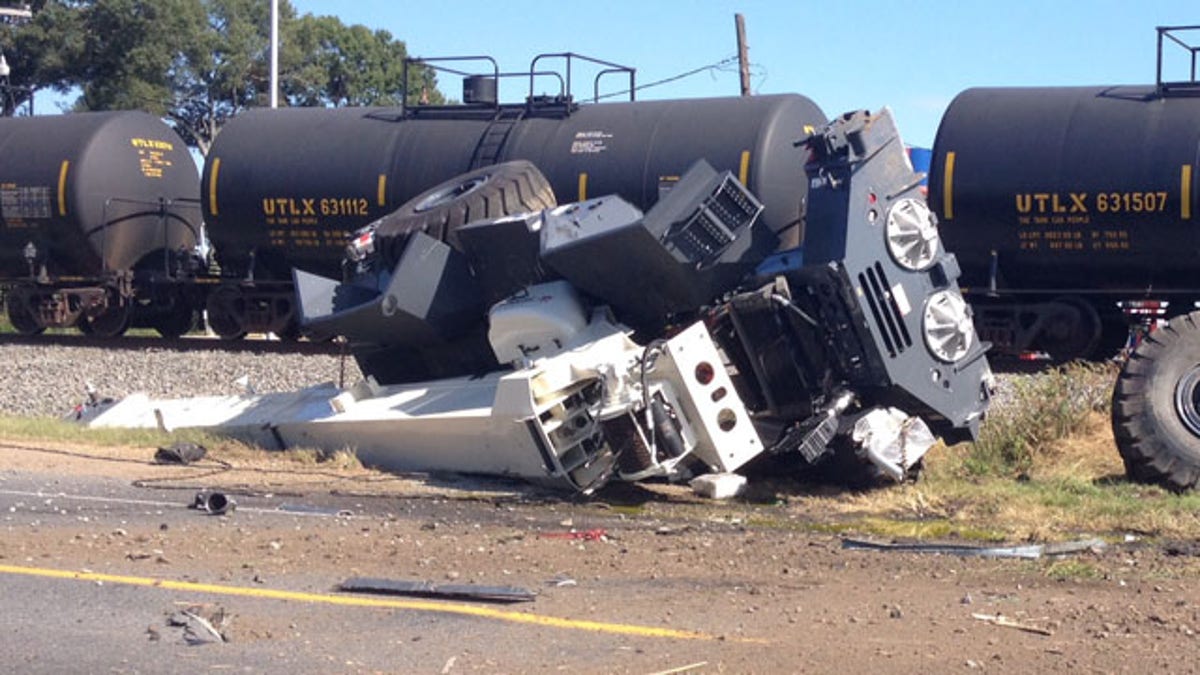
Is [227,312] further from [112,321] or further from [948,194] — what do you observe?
[948,194]

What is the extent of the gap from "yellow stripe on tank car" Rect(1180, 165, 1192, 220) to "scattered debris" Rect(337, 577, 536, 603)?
11.5m

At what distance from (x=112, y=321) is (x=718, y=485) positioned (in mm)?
15859

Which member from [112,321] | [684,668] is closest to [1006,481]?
[684,668]

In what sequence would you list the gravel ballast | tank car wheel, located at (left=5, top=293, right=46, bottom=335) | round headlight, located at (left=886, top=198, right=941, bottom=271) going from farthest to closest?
tank car wheel, located at (left=5, top=293, right=46, bottom=335) < the gravel ballast < round headlight, located at (left=886, top=198, right=941, bottom=271)

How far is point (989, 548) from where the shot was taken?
7.28 m

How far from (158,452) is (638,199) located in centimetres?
793

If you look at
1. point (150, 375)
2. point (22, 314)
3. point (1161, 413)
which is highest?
point (1161, 413)

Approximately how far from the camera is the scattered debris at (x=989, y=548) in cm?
708

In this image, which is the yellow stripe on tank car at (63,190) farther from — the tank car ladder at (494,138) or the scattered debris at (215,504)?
the scattered debris at (215,504)

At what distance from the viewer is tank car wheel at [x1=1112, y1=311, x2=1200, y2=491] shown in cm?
889

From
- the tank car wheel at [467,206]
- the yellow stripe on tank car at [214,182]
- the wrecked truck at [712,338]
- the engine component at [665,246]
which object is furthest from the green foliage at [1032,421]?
the yellow stripe on tank car at [214,182]

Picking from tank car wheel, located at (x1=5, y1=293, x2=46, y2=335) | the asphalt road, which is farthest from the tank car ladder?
the asphalt road

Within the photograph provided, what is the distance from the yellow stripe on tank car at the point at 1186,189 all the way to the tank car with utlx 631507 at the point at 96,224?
13292 mm

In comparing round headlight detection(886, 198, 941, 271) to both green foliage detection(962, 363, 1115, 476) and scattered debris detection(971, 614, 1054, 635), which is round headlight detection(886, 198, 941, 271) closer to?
green foliage detection(962, 363, 1115, 476)
